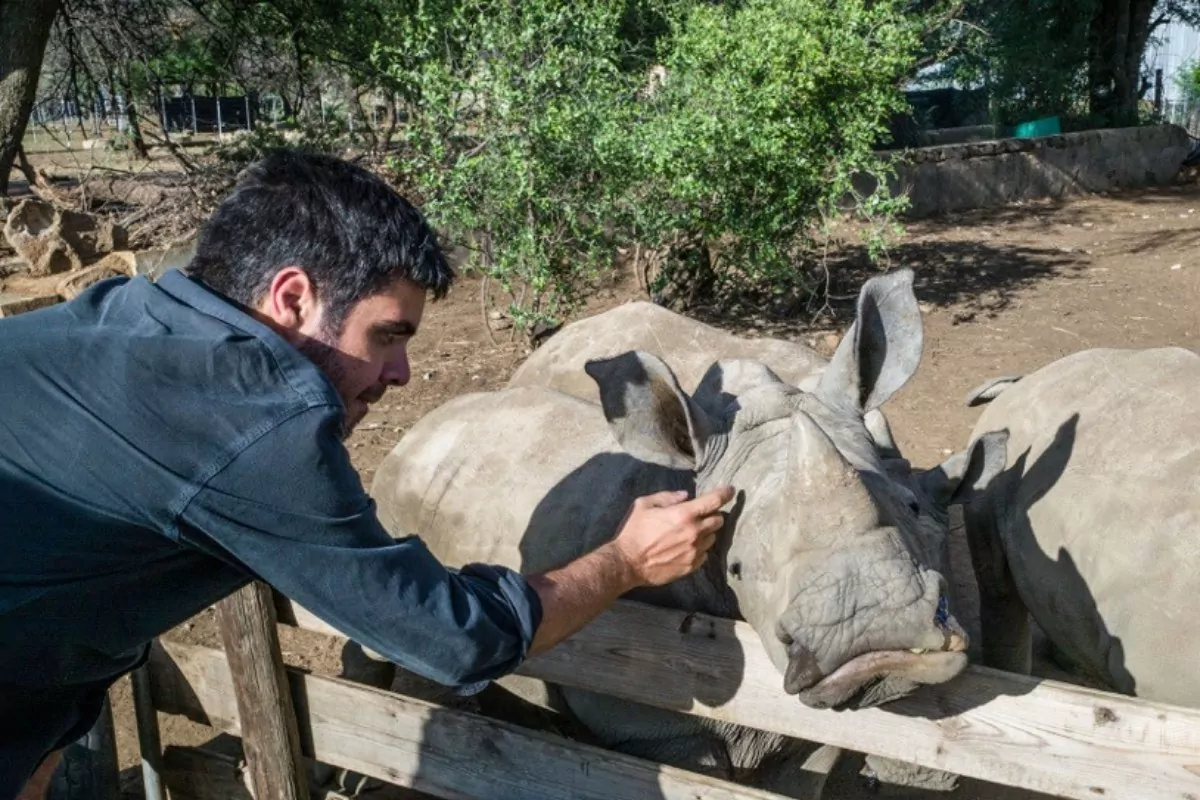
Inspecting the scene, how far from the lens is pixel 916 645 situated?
8.45 ft

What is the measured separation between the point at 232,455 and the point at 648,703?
171cm

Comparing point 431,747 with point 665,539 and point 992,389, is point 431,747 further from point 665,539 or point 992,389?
point 992,389

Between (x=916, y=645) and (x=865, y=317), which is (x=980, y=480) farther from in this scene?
(x=916, y=645)

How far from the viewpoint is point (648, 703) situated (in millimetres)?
3385

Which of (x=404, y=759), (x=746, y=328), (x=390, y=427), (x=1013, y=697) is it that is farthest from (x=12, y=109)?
(x=1013, y=697)

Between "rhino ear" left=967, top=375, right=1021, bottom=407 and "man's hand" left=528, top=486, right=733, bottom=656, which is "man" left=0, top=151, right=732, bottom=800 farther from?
"rhino ear" left=967, top=375, right=1021, bottom=407

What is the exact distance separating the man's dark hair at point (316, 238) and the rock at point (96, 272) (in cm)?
804

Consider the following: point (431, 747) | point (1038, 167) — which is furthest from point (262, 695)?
point (1038, 167)

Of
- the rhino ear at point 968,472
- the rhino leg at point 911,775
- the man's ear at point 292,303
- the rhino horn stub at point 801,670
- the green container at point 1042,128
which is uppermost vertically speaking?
the green container at point 1042,128

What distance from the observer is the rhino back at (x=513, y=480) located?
386 centimetres

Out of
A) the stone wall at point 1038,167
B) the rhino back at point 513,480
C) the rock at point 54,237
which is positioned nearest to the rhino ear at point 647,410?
the rhino back at point 513,480

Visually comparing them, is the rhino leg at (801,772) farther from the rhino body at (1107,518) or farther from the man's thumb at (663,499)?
the man's thumb at (663,499)

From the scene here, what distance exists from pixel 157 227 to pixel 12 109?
247cm

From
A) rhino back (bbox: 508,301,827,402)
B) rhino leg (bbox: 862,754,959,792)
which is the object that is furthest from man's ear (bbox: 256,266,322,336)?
rhino leg (bbox: 862,754,959,792)
